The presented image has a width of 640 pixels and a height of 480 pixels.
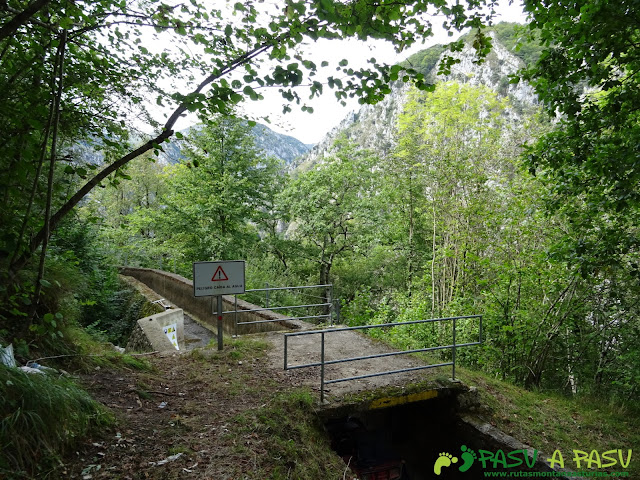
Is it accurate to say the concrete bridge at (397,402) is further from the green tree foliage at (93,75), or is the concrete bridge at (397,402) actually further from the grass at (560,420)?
the green tree foliage at (93,75)

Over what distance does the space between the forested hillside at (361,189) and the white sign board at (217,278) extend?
1.61m

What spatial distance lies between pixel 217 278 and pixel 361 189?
11.1 meters

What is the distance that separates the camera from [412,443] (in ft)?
19.6

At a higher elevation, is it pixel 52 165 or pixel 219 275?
pixel 52 165

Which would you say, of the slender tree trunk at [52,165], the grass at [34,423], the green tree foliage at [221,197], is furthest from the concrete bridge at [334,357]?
the green tree foliage at [221,197]

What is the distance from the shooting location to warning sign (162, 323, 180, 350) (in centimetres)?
832

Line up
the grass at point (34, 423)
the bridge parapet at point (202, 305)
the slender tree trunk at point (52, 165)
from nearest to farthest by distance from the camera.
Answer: the grass at point (34, 423) → the slender tree trunk at point (52, 165) → the bridge parapet at point (202, 305)

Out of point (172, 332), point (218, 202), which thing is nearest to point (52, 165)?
point (172, 332)

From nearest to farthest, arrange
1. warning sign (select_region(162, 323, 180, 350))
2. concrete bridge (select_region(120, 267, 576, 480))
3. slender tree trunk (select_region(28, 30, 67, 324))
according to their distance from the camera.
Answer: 1. slender tree trunk (select_region(28, 30, 67, 324))
2. concrete bridge (select_region(120, 267, 576, 480))
3. warning sign (select_region(162, 323, 180, 350))

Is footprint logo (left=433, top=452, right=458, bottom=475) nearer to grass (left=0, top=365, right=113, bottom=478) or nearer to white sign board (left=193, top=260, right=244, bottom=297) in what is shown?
white sign board (left=193, top=260, right=244, bottom=297)

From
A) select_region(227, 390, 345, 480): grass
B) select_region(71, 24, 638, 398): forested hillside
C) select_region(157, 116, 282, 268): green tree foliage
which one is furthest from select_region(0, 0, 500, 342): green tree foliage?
select_region(157, 116, 282, 268): green tree foliage

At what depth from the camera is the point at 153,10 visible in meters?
3.44

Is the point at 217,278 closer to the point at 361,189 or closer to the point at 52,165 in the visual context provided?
the point at 52,165

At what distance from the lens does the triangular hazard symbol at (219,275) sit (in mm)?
5980
